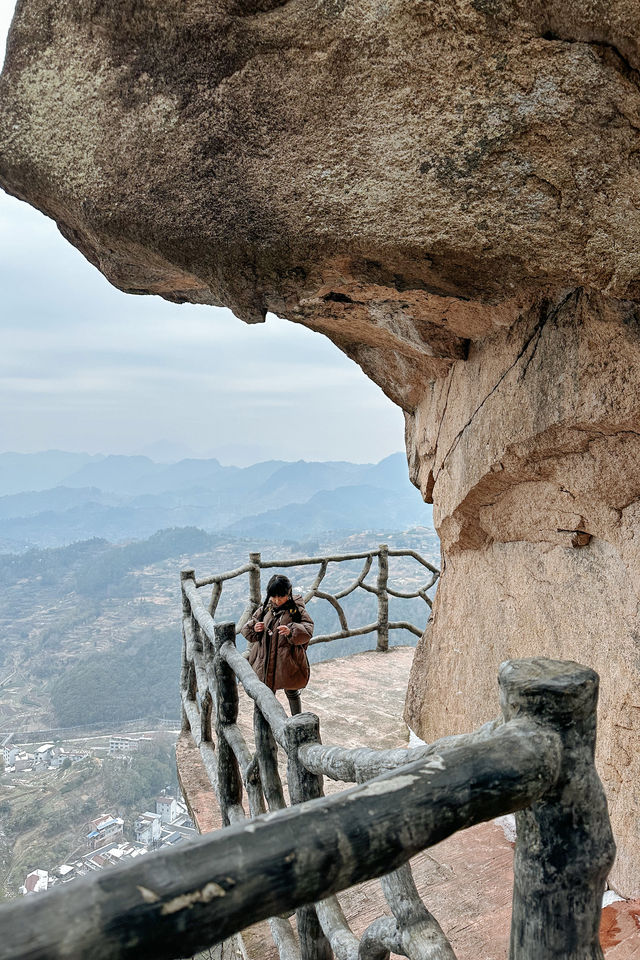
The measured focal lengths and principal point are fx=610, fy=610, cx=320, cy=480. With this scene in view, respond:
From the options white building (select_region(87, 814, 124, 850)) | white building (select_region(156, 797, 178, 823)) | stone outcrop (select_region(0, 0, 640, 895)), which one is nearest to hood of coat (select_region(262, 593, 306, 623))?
stone outcrop (select_region(0, 0, 640, 895))

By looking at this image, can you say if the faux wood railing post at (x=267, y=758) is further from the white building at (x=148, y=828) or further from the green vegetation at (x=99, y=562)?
the green vegetation at (x=99, y=562)

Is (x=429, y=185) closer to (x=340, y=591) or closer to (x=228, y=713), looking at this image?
(x=228, y=713)

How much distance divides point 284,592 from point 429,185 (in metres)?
2.98

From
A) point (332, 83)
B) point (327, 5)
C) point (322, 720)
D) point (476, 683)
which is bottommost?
point (322, 720)

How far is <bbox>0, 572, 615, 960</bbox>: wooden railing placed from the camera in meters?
0.65

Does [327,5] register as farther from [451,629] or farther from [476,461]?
[451,629]

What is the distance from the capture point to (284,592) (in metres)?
4.29

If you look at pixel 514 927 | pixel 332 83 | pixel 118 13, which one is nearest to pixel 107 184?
pixel 118 13

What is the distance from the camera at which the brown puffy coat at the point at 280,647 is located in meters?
4.28

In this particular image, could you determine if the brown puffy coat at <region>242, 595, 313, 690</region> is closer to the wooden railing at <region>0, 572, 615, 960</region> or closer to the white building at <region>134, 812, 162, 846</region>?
the wooden railing at <region>0, 572, 615, 960</region>

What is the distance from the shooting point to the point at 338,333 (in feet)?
11.9

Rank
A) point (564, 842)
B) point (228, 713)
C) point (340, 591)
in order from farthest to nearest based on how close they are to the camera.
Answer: point (340, 591) → point (228, 713) → point (564, 842)

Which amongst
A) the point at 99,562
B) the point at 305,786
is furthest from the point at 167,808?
the point at 99,562

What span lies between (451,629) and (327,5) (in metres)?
3.18
